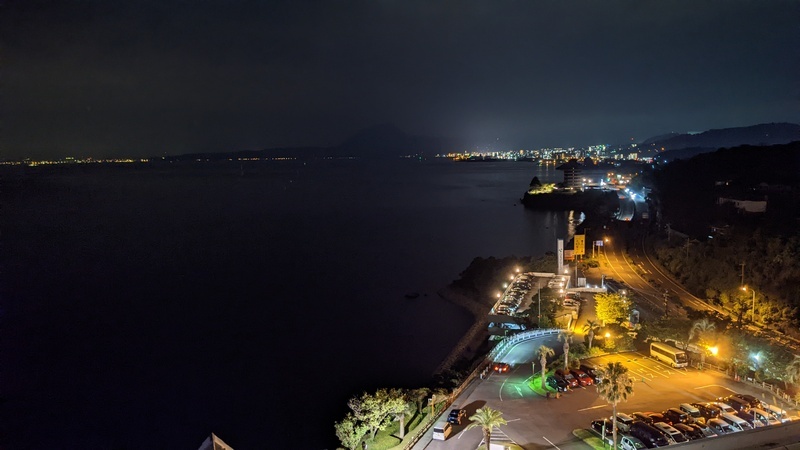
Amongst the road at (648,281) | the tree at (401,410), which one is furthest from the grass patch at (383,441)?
the road at (648,281)

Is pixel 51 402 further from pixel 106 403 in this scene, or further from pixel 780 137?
pixel 780 137

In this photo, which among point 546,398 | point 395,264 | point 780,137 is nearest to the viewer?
point 546,398

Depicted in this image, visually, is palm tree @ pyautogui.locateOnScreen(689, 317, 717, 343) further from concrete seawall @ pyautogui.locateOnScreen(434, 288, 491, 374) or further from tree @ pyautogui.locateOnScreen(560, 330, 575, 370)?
concrete seawall @ pyautogui.locateOnScreen(434, 288, 491, 374)

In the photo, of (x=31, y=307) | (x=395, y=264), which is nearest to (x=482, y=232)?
(x=395, y=264)

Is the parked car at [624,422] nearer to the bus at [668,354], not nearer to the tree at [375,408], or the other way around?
the bus at [668,354]

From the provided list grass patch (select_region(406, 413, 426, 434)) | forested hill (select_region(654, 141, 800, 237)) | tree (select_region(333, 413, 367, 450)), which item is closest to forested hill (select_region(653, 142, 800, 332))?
forested hill (select_region(654, 141, 800, 237))

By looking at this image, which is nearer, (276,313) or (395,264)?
(276,313)

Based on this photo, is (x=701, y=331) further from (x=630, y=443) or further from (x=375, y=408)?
(x=375, y=408)
